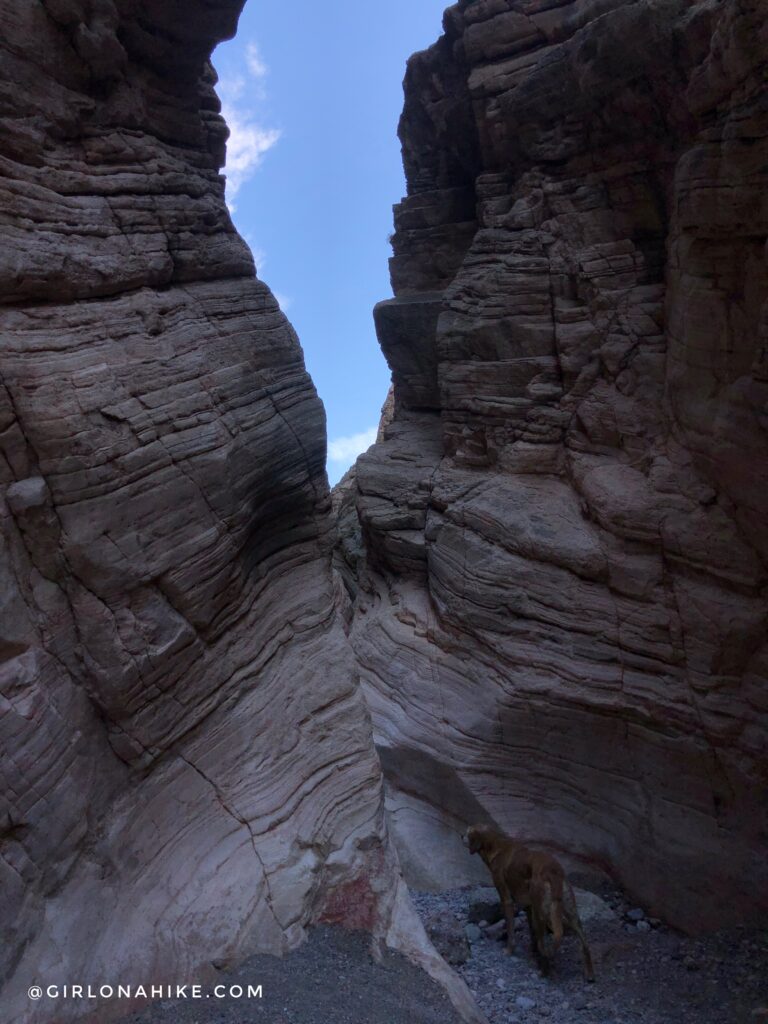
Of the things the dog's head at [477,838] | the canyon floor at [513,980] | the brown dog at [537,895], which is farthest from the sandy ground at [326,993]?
the dog's head at [477,838]

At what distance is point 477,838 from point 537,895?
1.08m

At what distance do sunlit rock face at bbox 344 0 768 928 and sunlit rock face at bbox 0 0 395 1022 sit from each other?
280 cm

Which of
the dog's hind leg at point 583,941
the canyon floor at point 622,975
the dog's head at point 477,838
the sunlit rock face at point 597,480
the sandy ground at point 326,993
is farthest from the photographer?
the dog's head at point 477,838

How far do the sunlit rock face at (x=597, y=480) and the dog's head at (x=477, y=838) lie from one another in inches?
48.8

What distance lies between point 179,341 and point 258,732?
142 inches

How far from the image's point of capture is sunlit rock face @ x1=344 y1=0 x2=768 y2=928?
7586 mm

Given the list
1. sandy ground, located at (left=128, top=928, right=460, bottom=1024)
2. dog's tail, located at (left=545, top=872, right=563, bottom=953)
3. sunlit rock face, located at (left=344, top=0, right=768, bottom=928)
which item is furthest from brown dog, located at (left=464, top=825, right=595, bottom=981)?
sandy ground, located at (left=128, top=928, right=460, bottom=1024)

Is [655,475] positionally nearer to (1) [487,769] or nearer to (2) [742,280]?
(2) [742,280]

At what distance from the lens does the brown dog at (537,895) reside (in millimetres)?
7188

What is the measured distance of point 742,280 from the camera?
23.4ft

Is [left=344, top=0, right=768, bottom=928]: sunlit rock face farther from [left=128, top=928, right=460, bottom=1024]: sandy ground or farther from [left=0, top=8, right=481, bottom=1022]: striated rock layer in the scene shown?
[left=128, top=928, right=460, bottom=1024]: sandy ground

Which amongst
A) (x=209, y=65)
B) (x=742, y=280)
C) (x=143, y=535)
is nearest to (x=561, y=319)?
(x=742, y=280)

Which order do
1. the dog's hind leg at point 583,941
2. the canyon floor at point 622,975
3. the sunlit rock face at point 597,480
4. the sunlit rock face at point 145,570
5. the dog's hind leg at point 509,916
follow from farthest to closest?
the dog's hind leg at point 509,916 → the sunlit rock face at point 597,480 → the dog's hind leg at point 583,941 → the canyon floor at point 622,975 → the sunlit rock face at point 145,570

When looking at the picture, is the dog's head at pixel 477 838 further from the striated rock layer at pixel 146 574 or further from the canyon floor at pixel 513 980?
the striated rock layer at pixel 146 574
